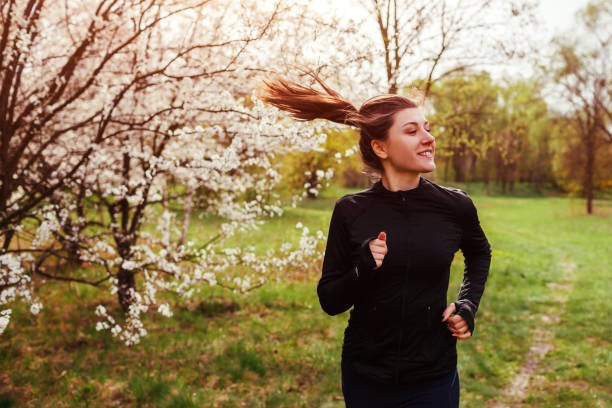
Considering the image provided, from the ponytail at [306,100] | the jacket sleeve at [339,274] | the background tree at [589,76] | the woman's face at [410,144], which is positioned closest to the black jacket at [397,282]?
the jacket sleeve at [339,274]

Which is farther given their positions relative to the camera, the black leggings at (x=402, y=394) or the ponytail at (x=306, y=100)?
the ponytail at (x=306, y=100)

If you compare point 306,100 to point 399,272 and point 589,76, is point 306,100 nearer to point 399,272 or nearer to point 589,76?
point 399,272

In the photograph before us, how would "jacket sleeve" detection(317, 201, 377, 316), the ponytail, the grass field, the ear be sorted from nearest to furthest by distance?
"jacket sleeve" detection(317, 201, 377, 316) → the ear → the ponytail → the grass field

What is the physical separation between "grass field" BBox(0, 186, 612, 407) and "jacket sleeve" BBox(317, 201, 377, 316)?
3182 millimetres

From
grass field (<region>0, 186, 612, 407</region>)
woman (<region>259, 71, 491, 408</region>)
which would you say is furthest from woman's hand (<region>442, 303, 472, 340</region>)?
grass field (<region>0, 186, 612, 407</region>)

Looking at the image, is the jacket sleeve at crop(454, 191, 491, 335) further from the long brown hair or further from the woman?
the long brown hair

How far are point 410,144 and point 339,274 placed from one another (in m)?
0.74

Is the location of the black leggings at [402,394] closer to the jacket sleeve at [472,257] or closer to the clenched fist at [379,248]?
the jacket sleeve at [472,257]

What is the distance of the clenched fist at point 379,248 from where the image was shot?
2.03 meters

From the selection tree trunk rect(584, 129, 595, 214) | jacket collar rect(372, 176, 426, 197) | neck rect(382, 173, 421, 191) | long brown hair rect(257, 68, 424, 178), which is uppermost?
tree trunk rect(584, 129, 595, 214)

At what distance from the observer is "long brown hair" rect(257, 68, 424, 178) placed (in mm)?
2434

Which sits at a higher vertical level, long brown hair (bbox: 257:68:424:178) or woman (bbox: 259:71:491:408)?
long brown hair (bbox: 257:68:424:178)

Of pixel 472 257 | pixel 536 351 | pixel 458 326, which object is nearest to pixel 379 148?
pixel 472 257

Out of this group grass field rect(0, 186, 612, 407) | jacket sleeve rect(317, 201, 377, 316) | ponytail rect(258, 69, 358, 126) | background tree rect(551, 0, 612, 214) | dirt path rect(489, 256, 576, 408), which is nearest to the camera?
jacket sleeve rect(317, 201, 377, 316)
